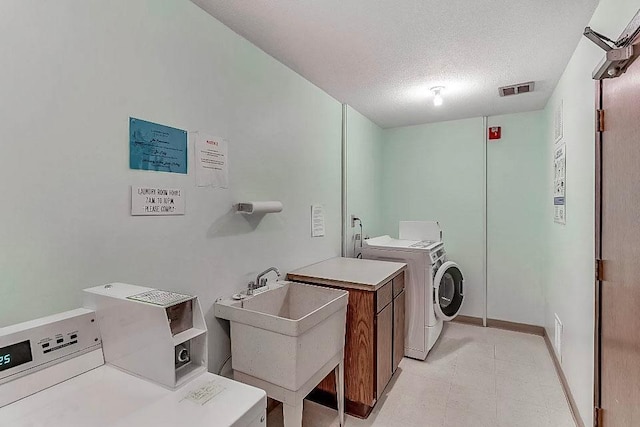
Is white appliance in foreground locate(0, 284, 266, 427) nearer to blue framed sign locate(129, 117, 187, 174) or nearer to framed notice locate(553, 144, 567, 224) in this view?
blue framed sign locate(129, 117, 187, 174)

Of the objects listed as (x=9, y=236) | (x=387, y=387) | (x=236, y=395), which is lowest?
(x=387, y=387)

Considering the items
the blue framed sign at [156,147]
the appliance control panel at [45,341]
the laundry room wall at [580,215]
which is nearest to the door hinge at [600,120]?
the laundry room wall at [580,215]

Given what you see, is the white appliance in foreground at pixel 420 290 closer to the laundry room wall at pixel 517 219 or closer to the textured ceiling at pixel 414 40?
the laundry room wall at pixel 517 219

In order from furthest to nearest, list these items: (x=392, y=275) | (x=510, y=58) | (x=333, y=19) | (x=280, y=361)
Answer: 1. (x=392, y=275)
2. (x=510, y=58)
3. (x=333, y=19)
4. (x=280, y=361)

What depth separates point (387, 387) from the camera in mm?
2430

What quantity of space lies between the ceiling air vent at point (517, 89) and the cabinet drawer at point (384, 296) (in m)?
1.98

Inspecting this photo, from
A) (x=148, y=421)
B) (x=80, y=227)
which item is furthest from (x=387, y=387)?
(x=80, y=227)

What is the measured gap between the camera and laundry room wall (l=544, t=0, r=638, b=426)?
166 cm

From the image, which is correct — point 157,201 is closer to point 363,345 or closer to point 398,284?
point 363,345

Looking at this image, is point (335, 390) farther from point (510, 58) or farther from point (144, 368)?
point (510, 58)

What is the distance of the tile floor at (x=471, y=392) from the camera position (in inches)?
81.0

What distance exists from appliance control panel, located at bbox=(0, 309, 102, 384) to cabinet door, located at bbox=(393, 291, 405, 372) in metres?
1.94

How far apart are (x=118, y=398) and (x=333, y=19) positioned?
1.95m

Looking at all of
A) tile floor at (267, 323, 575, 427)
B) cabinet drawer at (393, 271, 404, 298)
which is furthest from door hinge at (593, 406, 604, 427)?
cabinet drawer at (393, 271, 404, 298)
